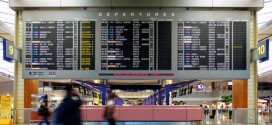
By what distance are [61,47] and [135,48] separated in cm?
308

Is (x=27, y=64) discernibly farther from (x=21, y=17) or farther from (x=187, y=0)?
(x=187, y=0)

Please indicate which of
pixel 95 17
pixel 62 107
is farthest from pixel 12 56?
pixel 62 107

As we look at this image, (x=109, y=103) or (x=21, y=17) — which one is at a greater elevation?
(x=21, y=17)

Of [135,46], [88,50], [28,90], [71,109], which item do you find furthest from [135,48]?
[71,109]

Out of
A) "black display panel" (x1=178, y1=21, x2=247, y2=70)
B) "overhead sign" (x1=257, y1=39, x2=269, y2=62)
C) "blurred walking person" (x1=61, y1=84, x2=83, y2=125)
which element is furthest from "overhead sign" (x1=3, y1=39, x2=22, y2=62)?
"overhead sign" (x1=257, y1=39, x2=269, y2=62)

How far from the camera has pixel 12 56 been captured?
52.8ft

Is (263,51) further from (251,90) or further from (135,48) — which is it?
(135,48)

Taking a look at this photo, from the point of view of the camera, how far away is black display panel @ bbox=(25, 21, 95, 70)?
52.4 feet

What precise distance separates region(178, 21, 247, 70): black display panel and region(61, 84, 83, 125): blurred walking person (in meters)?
8.80

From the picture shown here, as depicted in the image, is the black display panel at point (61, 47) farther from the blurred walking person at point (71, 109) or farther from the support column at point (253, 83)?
the blurred walking person at point (71, 109)

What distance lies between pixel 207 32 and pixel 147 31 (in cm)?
251

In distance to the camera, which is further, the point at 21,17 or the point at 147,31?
the point at 21,17

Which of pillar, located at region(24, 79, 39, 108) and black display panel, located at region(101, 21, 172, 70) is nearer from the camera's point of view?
black display panel, located at region(101, 21, 172, 70)

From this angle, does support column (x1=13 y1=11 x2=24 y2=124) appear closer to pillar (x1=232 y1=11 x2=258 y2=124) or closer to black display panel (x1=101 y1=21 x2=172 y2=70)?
black display panel (x1=101 y1=21 x2=172 y2=70)
